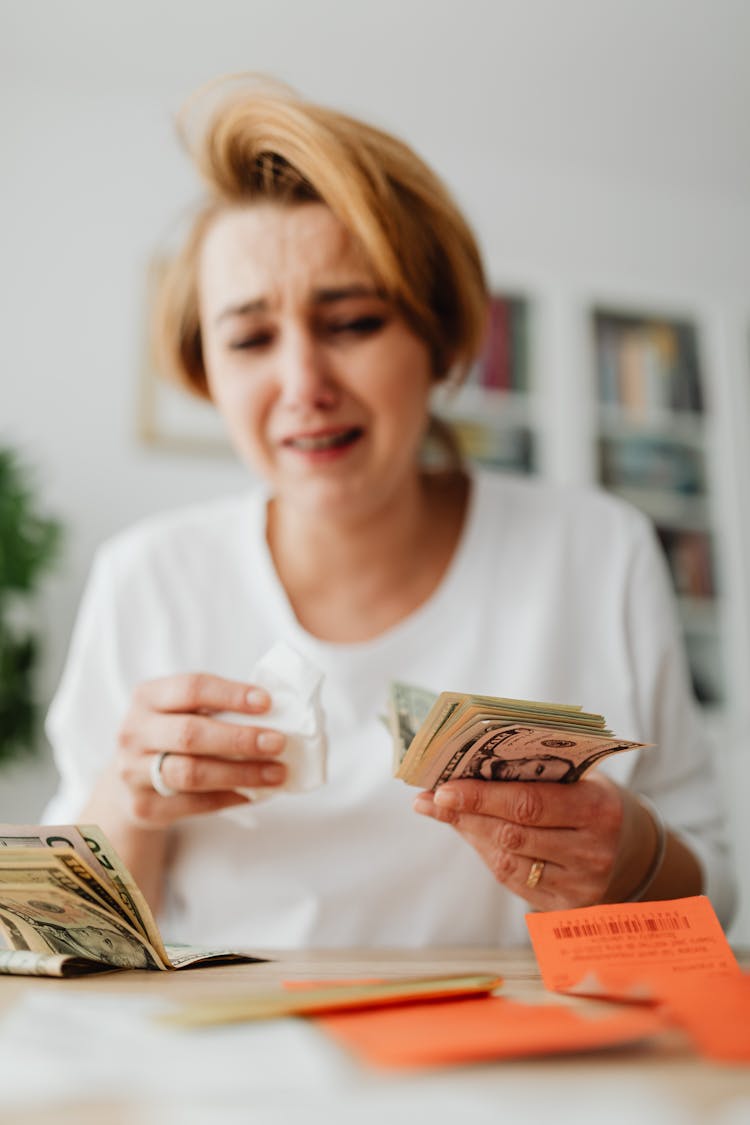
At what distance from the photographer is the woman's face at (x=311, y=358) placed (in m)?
1.23

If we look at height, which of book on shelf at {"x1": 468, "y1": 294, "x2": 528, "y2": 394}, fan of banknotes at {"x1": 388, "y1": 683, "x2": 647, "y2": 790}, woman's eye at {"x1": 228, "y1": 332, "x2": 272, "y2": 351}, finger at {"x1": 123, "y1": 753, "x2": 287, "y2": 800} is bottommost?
finger at {"x1": 123, "y1": 753, "x2": 287, "y2": 800}

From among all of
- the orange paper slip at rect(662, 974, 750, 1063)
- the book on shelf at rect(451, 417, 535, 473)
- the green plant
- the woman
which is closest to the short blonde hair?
the woman

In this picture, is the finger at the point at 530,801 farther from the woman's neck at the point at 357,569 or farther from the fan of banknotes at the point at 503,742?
the woman's neck at the point at 357,569

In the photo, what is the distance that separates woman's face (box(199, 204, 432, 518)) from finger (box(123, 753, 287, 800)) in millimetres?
447

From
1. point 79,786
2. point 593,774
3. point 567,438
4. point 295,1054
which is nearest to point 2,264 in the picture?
point 567,438

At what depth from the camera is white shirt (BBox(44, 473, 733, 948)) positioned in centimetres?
122

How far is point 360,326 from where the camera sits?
127 cm

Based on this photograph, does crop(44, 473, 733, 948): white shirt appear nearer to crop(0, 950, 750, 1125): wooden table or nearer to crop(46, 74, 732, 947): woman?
crop(46, 74, 732, 947): woman

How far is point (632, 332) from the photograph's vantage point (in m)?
4.07

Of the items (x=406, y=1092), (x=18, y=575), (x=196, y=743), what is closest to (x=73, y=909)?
(x=196, y=743)

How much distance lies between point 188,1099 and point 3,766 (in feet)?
8.45

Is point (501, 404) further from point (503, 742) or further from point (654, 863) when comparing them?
point (503, 742)

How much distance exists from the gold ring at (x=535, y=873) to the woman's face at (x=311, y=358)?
0.58m

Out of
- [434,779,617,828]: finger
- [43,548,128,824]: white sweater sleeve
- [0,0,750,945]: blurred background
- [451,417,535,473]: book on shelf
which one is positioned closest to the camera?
[434,779,617,828]: finger
